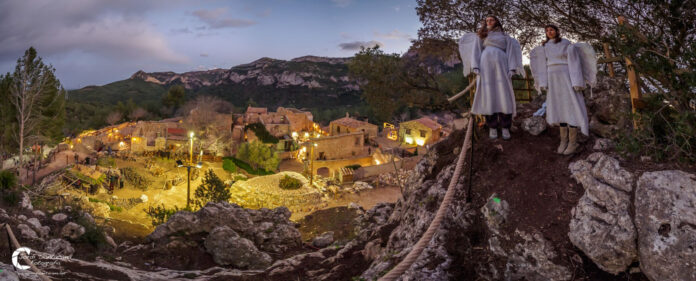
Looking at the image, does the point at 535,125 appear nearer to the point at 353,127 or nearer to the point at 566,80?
the point at 566,80

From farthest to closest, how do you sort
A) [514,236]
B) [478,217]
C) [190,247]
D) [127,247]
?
[127,247] < [190,247] < [478,217] < [514,236]

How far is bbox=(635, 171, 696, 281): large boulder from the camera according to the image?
113 inches

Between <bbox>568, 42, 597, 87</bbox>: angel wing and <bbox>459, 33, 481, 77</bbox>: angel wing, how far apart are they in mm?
1245

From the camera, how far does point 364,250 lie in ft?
18.7

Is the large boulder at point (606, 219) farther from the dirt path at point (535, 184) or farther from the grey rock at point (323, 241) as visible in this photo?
the grey rock at point (323, 241)

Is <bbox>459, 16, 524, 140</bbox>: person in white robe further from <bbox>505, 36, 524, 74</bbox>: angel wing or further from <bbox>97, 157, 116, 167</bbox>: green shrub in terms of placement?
<bbox>97, 157, 116, 167</bbox>: green shrub

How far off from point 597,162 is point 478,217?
4.74 ft

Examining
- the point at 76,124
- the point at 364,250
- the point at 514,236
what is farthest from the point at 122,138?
the point at 514,236

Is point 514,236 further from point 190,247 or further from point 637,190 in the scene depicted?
point 190,247

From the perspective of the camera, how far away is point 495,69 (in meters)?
5.59

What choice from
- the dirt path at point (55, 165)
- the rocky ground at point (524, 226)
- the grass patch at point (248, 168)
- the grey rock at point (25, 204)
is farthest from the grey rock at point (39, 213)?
the grass patch at point (248, 168)

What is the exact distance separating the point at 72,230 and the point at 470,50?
9555mm

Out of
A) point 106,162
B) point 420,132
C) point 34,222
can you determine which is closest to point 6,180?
point 34,222

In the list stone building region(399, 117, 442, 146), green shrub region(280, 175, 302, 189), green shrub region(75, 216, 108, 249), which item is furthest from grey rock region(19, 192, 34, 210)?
stone building region(399, 117, 442, 146)
